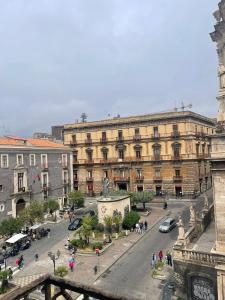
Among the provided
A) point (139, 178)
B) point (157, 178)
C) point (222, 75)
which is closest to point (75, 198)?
point (139, 178)

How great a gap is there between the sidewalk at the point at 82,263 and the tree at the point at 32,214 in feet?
18.3

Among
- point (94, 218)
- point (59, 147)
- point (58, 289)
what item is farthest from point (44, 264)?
point (59, 147)

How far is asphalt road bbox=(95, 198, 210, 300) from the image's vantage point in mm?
18938

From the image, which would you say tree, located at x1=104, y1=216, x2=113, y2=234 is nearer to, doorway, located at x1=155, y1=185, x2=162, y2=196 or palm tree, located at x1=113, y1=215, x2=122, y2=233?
palm tree, located at x1=113, y1=215, x2=122, y2=233

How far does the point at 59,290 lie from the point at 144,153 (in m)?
47.0

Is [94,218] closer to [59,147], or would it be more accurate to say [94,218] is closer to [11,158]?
[11,158]

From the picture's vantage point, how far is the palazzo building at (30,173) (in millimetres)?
37350

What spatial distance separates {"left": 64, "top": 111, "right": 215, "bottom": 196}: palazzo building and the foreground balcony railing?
4428 centimetres

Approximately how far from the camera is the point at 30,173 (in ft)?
136

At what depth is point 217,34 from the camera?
630 inches

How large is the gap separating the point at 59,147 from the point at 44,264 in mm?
26087

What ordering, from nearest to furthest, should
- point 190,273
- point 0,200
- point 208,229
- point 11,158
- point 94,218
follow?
point 190,273, point 208,229, point 94,218, point 0,200, point 11,158

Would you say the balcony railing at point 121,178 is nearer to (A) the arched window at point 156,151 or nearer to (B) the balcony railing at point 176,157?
(A) the arched window at point 156,151

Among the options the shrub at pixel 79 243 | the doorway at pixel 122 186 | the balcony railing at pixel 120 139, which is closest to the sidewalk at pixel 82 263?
the shrub at pixel 79 243
